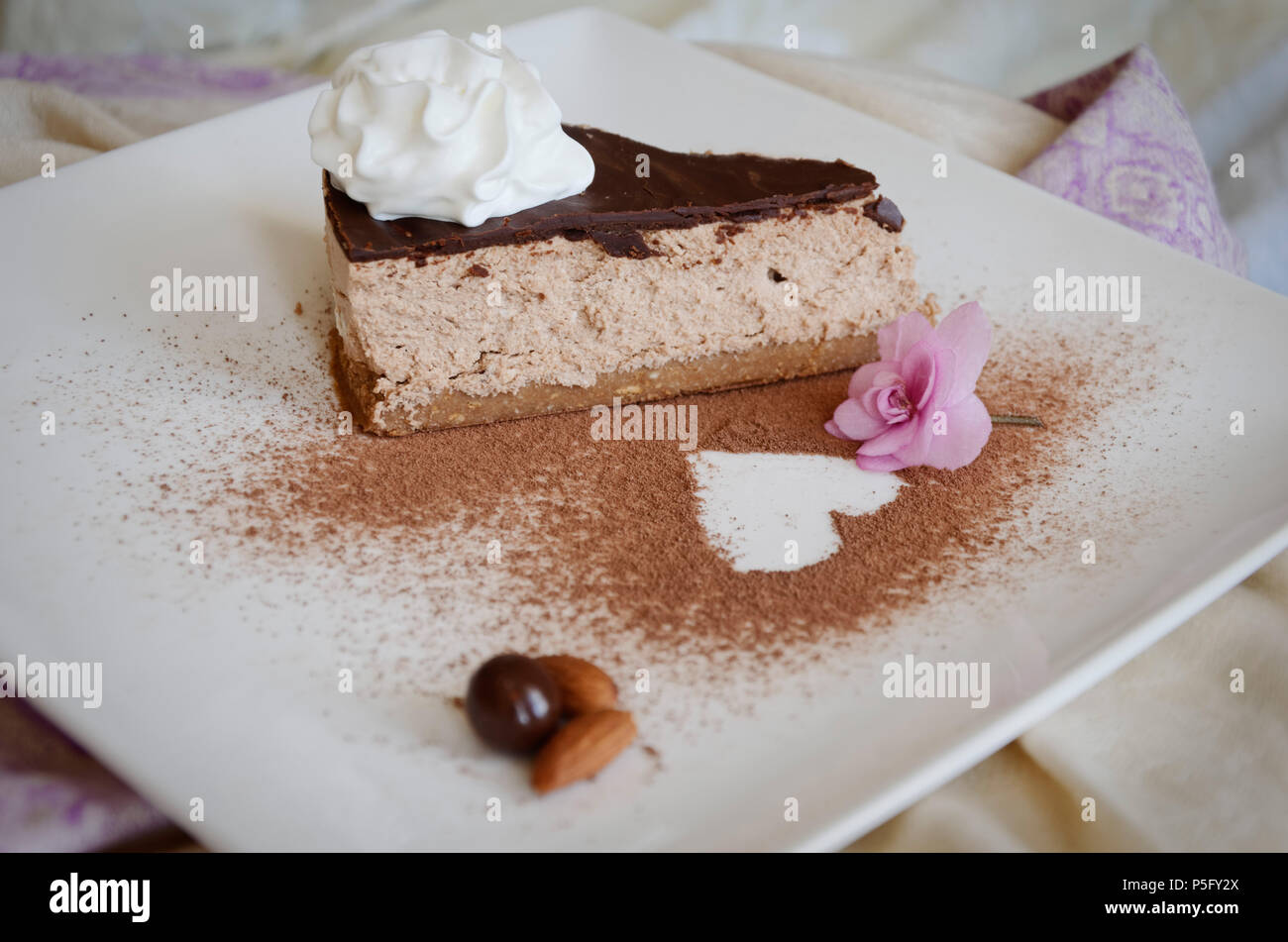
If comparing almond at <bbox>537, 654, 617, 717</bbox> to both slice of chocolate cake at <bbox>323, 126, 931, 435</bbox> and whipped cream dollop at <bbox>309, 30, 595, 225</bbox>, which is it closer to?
slice of chocolate cake at <bbox>323, 126, 931, 435</bbox>

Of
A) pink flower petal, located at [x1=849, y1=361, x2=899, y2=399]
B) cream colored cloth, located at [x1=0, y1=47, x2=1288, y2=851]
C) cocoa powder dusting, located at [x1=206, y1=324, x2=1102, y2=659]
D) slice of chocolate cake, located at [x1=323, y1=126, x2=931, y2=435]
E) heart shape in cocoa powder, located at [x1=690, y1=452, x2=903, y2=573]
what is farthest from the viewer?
pink flower petal, located at [x1=849, y1=361, x2=899, y2=399]

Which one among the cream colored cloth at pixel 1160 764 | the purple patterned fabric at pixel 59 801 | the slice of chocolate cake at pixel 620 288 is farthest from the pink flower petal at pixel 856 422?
the purple patterned fabric at pixel 59 801

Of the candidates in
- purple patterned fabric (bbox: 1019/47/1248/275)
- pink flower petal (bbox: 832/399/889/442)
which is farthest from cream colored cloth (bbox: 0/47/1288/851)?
purple patterned fabric (bbox: 1019/47/1248/275)

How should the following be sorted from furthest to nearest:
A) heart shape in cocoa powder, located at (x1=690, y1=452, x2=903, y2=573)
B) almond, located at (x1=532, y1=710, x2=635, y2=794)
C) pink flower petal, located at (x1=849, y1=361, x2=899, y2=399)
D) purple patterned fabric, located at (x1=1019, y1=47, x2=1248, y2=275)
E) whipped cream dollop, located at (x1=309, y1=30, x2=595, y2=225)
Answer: purple patterned fabric, located at (x1=1019, y1=47, x2=1248, y2=275) < pink flower petal, located at (x1=849, y1=361, x2=899, y2=399) < whipped cream dollop, located at (x1=309, y1=30, x2=595, y2=225) < heart shape in cocoa powder, located at (x1=690, y1=452, x2=903, y2=573) < almond, located at (x1=532, y1=710, x2=635, y2=794)

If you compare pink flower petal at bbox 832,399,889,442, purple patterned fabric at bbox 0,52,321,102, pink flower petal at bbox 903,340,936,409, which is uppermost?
purple patterned fabric at bbox 0,52,321,102

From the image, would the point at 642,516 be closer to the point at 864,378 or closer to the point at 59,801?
the point at 864,378

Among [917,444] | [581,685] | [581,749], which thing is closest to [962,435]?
[917,444]

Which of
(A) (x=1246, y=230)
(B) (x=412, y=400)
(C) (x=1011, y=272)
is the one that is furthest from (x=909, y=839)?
(A) (x=1246, y=230)
